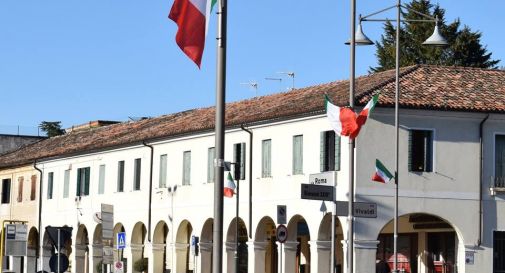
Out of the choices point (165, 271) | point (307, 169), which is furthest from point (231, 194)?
point (165, 271)

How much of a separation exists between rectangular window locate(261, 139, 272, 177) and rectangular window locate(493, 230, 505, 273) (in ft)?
29.3

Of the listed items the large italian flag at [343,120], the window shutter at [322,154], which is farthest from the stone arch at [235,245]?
the large italian flag at [343,120]

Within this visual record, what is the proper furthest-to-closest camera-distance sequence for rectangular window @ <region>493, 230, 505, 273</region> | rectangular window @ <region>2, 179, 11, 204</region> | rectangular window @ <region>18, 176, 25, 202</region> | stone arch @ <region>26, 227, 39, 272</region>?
rectangular window @ <region>2, 179, 11, 204</region>
rectangular window @ <region>18, 176, 25, 202</region>
stone arch @ <region>26, 227, 39, 272</region>
rectangular window @ <region>493, 230, 505, 273</region>

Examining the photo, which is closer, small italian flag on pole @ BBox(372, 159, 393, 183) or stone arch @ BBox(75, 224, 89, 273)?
small italian flag on pole @ BBox(372, 159, 393, 183)

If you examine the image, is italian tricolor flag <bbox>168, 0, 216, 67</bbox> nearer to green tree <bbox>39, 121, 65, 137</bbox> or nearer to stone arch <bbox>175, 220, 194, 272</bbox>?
stone arch <bbox>175, 220, 194, 272</bbox>

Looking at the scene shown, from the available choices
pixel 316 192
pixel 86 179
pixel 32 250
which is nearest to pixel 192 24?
pixel 316 192

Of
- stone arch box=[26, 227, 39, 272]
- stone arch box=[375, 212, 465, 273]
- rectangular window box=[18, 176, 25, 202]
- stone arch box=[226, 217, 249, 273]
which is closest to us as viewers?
stone arch box=[375, 212, 465, 273]

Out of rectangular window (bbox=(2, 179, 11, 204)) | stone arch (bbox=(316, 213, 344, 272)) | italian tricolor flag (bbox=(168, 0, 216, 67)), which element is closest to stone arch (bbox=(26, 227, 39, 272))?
rectangular window (bbox=(2, 179, 11, 204))

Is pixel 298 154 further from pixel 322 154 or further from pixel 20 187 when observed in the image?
pixel 20 187

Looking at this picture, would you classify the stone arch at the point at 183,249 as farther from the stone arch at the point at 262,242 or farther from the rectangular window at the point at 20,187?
the rectangular window at the point at 20,187

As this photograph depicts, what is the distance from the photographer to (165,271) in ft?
193

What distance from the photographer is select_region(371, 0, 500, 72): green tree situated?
7744cm

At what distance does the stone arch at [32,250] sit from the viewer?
72062 millimetres

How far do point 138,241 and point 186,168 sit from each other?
595 centimetres
